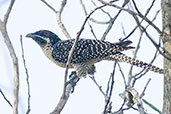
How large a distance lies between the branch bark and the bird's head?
394 cm

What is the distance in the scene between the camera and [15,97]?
9.06ft

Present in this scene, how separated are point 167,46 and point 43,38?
13.3ft

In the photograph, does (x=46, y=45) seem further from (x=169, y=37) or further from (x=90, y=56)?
(x=169, y=37)

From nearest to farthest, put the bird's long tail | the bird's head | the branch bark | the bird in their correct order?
the branch bark → the bird's long tail → the bird → the bird's head

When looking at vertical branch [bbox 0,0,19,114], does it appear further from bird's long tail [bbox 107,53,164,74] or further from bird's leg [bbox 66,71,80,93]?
bird's leg [bbox 66,71,80,93]

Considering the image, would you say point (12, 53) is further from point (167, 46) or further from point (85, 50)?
point (85, 50)

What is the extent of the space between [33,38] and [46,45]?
0.25 m

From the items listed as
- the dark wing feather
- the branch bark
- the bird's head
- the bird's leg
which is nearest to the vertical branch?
the branch bark

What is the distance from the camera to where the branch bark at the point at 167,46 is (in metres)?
2.74

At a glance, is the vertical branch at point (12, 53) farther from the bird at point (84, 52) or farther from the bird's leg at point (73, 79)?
the bird at point (84, 52)

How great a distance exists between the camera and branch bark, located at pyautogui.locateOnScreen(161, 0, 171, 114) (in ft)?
9.00

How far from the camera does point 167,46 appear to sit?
2.87 metres

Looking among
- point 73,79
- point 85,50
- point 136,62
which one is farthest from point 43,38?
point 136,62

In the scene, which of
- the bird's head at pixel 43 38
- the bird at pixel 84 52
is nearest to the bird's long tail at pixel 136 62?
the bird at pixel 84 52
